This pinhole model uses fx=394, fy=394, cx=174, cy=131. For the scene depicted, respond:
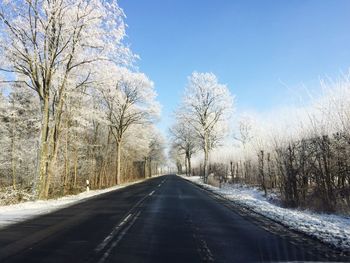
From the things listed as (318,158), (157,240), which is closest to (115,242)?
(157,240)

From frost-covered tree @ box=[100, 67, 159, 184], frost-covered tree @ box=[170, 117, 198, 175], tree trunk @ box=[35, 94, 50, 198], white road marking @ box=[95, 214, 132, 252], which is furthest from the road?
frost-covered tree @ box=[170, 117, 198, 175]

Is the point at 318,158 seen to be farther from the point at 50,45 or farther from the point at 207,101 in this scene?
the point at 207,101

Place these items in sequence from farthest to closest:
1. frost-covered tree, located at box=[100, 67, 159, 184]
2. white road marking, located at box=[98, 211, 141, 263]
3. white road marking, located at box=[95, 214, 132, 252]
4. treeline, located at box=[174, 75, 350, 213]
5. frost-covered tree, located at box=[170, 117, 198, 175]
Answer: frost-covered tree, located at box=[170, 117, 198, 175] → frost-covered tree, located at box=[100, 67, 159, 184] → treeline, located at box=[174, 75, 350, 213] → white road marking, located at box=[95, 214, 132, 252] → white road marking, located at box=[98, 211, 141, 263]

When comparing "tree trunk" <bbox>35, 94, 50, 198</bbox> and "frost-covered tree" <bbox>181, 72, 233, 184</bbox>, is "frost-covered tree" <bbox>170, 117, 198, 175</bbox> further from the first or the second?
"tree trunk" <bbox>35, 94, 50, 198</bbox>

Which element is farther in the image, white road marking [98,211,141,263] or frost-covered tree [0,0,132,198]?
frost-covered tree [0,0,132,198]

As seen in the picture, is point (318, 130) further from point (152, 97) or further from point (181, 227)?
point (152, 97)

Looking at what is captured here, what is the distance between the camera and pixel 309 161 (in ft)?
51.7

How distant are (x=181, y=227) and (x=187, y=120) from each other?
39.1 meters

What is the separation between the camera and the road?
276 inches

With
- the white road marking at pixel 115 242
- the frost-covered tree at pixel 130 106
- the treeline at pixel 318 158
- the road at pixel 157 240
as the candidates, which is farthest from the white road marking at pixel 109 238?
the frost-covered tree at pixel 130 106

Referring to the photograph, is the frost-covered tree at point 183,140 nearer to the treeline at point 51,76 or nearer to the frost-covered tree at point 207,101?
the frost-covered tree at point 207,101

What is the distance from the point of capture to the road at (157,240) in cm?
702

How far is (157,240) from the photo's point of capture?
858cm

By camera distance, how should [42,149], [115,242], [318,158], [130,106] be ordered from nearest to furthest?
[115,242] < [318,158] < [42,149] < [130,106]
